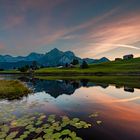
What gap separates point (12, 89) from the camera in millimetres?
46969

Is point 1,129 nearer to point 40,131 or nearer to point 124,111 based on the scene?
point 40,131

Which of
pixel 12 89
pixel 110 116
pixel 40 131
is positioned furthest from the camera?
pixel 12 89

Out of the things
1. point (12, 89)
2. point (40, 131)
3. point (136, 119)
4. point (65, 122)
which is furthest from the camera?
point (12, 89)

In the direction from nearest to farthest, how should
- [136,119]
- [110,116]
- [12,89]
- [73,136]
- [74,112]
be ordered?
[73,136]
[136,119]
[110,116]
[74,112]
[12,89]

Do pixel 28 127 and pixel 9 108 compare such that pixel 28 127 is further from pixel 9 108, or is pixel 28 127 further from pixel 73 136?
pixel 9 108

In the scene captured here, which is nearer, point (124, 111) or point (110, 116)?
point (110, 116)

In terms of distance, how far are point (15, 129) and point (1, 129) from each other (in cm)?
118

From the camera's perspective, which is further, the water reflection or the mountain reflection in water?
the water reflection

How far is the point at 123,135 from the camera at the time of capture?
18828 millimetres

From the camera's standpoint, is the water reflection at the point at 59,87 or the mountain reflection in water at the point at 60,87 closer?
the mountain reflection in water at the point at 60,87

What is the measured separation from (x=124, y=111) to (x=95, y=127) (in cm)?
916

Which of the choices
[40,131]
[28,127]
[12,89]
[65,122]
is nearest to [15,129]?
[28,127]

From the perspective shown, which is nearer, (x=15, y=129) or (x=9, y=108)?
(x=15, y=129)

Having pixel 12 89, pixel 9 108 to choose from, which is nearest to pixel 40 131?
pixel 9 108
